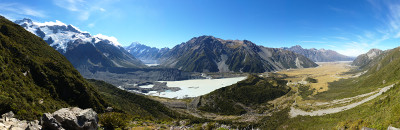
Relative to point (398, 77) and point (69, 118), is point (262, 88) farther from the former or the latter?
point (69, 118)

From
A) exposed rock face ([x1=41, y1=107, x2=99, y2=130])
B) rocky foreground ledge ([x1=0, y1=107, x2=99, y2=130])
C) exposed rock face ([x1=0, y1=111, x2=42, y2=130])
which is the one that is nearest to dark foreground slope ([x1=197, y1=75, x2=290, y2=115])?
exposed rock face ([x1=41, y1=107, x2=99, y2=130])

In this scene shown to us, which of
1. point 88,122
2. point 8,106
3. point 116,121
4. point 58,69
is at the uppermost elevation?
point 58,69

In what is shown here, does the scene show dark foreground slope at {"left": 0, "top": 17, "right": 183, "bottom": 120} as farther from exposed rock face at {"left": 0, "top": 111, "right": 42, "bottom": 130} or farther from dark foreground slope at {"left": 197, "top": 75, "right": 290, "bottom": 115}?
dark foreground slope at {"left": 197, "top": 75, "right": 290, "bottom": 115}

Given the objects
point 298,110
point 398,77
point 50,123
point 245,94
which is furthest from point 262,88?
point 50,123

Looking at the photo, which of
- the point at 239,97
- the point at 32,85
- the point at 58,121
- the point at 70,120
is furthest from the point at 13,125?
the point at 239,97

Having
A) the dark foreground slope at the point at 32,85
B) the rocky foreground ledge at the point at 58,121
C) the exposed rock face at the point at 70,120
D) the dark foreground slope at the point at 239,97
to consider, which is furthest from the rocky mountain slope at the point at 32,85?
the dark foreground slope at the point at 239,97

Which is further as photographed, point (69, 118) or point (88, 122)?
point (88, 122)
